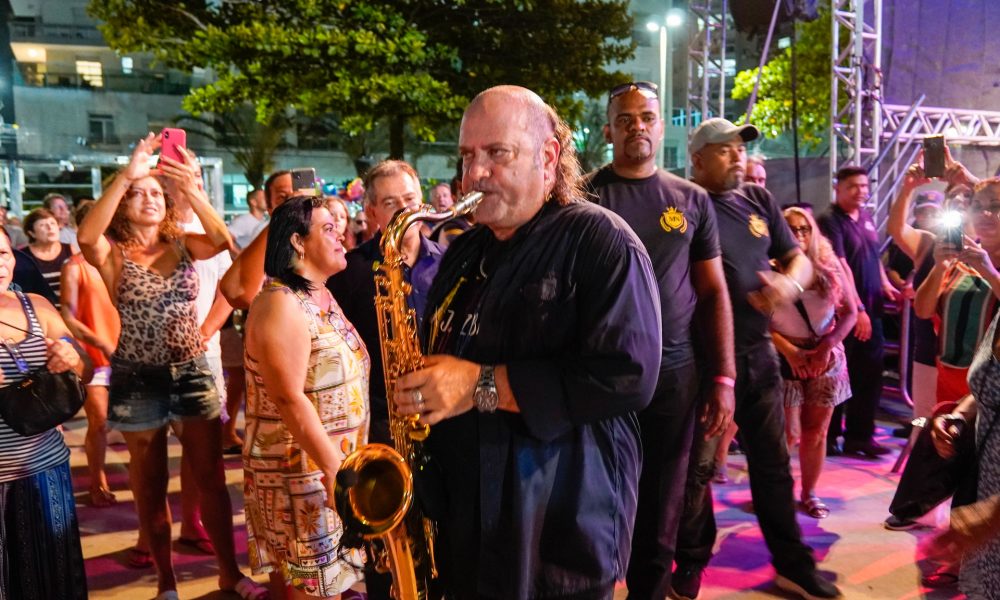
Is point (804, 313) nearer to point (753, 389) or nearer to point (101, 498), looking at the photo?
point (753, 389)

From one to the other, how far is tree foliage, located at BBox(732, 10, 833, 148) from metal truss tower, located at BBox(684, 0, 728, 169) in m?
4.70

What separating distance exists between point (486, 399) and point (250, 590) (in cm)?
278

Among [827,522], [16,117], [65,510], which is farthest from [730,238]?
[16,117]

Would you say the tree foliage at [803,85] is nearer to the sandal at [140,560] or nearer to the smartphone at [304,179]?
the smartphone at [304,179]

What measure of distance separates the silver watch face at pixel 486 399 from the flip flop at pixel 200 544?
3486 mm

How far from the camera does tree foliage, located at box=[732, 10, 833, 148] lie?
57.3 ft

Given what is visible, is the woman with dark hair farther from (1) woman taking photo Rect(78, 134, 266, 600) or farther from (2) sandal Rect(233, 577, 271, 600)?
(2) sandal Rect(233, 577, 271, 600)

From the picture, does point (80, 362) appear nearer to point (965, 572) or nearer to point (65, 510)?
point (65, 510)

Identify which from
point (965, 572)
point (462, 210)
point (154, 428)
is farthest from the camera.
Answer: point (154, 428)

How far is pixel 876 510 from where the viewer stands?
5117 millimetres

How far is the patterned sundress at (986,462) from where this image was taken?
7.83ft

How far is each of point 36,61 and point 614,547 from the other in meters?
34.3

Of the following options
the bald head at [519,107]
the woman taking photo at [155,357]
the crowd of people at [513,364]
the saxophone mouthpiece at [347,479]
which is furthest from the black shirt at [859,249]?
the saxophone mouthpiece at [347,479]

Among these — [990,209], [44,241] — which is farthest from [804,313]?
[44,241]
